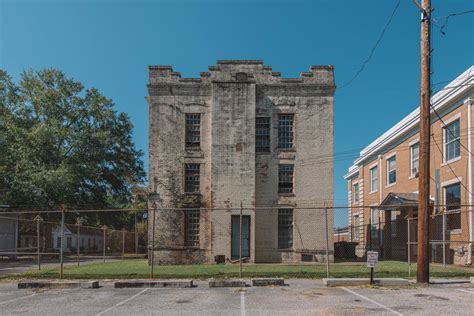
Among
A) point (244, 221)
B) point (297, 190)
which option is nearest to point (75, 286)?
point (244, 221)

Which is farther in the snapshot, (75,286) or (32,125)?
(32,125)

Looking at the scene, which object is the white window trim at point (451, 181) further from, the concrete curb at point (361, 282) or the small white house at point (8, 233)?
the small white house at point (8, 233)

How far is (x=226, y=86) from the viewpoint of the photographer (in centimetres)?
2512

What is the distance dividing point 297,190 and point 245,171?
295 centimetres

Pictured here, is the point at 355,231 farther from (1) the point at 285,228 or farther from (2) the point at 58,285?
(2) the point at 58,285

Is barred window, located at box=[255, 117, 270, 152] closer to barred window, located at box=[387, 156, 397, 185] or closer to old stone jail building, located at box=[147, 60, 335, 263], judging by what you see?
old stone jail building, located at box=[147, 60, 335, 263]

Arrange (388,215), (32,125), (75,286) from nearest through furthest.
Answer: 1. (75,286)
2. (388,215)
3. (32,125)

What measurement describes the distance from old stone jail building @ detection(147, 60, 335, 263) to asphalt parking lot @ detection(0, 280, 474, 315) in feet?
34.2

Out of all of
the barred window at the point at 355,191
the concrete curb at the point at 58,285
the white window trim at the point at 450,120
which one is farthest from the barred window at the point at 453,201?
the barred window at the point at 355,191

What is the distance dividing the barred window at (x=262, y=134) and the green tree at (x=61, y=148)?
45.8 feet

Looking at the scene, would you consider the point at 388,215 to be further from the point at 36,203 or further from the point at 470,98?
the point at 36,203

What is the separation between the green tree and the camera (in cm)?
3291

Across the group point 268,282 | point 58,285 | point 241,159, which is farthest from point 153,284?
point 241,159

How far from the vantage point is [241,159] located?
2484cm
